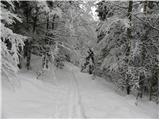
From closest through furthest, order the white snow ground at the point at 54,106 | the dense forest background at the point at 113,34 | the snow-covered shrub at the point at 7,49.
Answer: the white snow ground at the point at 54,106, the snow-covered shrub at the point at 7,49, the dense forest background at the point at 113,34

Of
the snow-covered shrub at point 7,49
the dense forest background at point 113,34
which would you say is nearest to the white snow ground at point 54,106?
the snow-covered shrub at point 7,49

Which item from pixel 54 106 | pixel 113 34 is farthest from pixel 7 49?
pixel 113 34

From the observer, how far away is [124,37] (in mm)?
18375

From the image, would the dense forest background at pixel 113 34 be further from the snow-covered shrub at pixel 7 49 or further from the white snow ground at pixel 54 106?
the snow-covered shrub at pixel 7 49

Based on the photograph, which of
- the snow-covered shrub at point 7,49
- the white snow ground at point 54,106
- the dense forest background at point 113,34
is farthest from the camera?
the dense forest background at point 113,34

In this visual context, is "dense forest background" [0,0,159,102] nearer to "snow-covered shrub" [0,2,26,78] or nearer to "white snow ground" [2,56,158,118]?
"white snow ground" [2,56,158,118]

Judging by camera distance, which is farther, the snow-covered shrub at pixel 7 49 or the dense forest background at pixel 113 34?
the dense forest background at pixel 113 34

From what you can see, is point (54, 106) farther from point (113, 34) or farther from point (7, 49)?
point (113, 34)

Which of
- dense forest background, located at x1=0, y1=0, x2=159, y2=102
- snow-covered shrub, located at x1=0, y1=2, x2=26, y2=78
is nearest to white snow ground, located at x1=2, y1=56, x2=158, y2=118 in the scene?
snow-covered shrub, located at x1=0, y1=2, x2=26, y2=78

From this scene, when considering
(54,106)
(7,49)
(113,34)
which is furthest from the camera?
(113,34)

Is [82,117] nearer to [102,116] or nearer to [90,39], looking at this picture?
[102,116]

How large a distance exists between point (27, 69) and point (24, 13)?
4452 millimetres

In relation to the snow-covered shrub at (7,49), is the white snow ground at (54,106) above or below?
below

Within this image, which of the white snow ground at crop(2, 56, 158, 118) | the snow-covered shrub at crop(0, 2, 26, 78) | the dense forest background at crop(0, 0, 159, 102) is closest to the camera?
the white snow ground at crop(2, 56, 158, 118)
